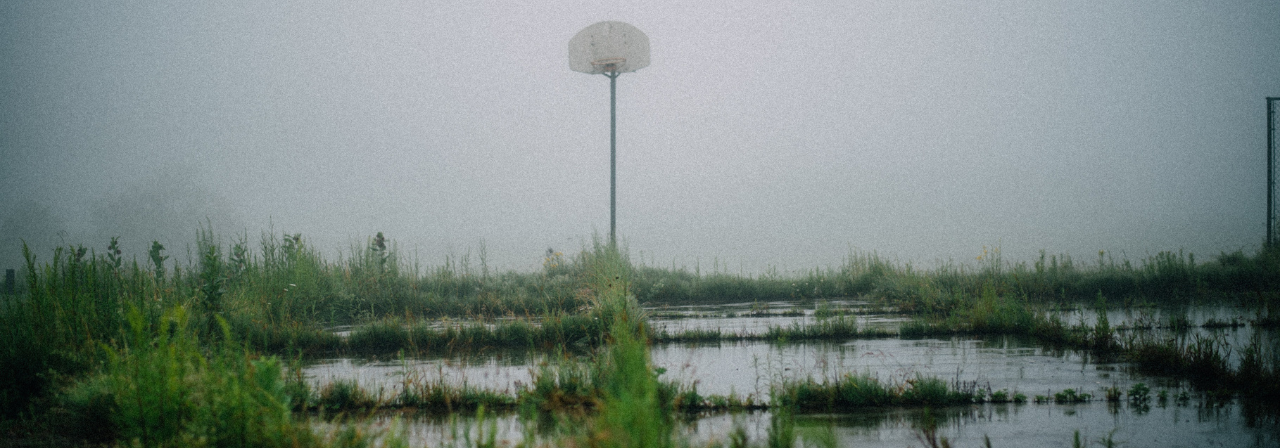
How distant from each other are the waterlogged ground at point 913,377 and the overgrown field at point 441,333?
18cm

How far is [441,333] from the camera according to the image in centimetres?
587

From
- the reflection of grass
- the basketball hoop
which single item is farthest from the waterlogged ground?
the basketball hoop

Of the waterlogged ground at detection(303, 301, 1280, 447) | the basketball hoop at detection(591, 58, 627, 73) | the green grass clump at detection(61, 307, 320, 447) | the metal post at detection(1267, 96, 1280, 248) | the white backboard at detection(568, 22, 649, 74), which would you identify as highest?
the white backboard at detection(568, 22, 649, 74)

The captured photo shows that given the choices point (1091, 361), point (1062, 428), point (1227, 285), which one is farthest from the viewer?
point (1227, 285)

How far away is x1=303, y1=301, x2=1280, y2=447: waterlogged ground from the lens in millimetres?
2836

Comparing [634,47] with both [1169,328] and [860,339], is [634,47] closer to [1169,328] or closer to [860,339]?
[860,339]

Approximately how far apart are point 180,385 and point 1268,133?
48.3 ft

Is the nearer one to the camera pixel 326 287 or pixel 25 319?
pixel 25 319

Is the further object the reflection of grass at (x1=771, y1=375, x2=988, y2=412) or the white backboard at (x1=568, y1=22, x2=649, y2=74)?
the white backboard at (x1=568, y1=22, x2=649, y2=74)

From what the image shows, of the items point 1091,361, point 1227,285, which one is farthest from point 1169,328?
point 1227,285

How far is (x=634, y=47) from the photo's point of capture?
33.8ft

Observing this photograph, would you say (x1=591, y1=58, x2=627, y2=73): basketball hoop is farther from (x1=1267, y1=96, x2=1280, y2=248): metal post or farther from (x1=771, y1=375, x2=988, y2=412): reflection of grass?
(x1=1267, y1=96, x2=1280, y2=248): metal post

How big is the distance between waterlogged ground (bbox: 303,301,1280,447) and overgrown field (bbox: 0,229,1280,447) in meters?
0.18

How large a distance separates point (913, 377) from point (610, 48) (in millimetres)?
7470
